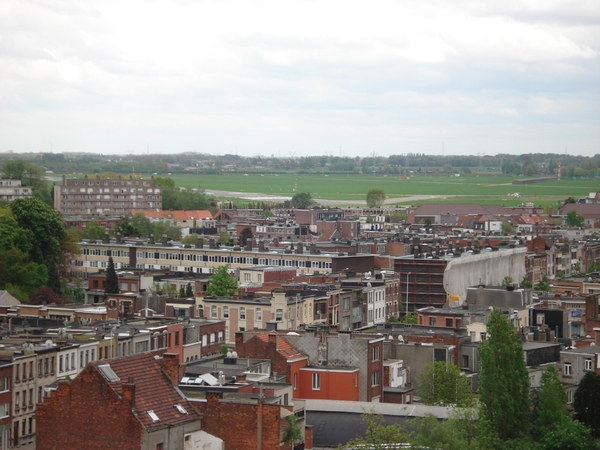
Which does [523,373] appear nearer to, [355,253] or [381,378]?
[381,378]

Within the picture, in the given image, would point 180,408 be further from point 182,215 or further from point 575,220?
point 575,220

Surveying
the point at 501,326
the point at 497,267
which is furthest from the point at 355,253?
the point at 501,326

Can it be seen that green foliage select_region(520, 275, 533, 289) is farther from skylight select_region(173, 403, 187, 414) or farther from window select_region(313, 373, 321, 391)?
skylight select_region(173, 403, 187, 414)

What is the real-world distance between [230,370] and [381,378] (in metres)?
8.91

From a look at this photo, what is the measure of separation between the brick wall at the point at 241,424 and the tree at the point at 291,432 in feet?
4.66

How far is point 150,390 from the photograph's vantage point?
104 ft

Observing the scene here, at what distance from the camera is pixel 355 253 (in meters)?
107

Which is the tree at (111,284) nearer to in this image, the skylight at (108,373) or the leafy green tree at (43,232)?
the leafy green tree at (43,232)

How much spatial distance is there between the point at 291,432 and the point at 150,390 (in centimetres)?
473

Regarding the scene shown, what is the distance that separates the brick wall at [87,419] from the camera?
30.9 metres

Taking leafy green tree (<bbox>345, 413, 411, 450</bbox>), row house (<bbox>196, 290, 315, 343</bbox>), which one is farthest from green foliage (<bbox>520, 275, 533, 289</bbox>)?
leafy green tree (<bbox>345, 413, 411, 450</bbox>)

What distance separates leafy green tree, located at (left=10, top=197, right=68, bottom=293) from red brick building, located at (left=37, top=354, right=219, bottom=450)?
2645 inches

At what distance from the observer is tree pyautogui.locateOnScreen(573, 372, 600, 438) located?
48.2 m

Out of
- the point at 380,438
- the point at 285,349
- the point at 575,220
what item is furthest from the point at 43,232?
the point at 575,220
